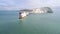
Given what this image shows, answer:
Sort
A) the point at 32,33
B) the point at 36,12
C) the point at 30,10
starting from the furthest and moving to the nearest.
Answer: the point at 36,12 < the point at 30,10 < the point at 32,33

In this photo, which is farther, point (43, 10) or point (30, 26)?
point (43, 10)

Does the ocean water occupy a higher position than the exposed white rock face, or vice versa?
Answer: the exposed white rock face

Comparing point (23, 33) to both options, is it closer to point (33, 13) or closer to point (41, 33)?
point (41, 33)

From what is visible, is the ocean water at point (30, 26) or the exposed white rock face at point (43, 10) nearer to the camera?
the ocean water at point (30, 26)

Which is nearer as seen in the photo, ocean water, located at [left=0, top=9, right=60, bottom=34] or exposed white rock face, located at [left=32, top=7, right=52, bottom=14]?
ocean water, located at [left=0, top=9, right=60, bottom=34]

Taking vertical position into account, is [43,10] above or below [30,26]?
above

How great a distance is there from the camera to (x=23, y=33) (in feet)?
17.3

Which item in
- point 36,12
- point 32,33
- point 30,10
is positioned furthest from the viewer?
A: point 36,12

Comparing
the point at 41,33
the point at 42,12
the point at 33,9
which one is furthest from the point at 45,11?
the point at 41,33

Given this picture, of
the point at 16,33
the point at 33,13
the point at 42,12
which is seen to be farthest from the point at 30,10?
the point at 16,33

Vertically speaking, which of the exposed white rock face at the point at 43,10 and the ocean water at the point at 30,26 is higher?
the exposed white rock face at the point at 43,10

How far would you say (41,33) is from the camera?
5238 mm

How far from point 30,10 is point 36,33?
35.2 ft

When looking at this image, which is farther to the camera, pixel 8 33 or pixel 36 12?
pixel 36 12
